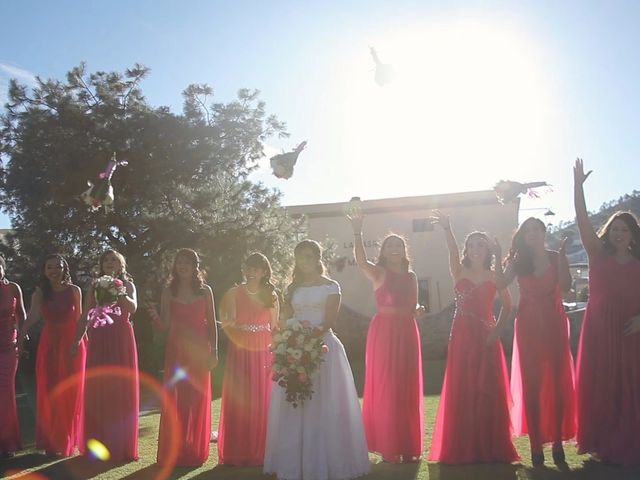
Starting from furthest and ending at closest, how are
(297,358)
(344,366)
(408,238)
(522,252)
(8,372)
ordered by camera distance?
(408,238)
(8,372)
(522,252)
(344,366)
(297,358)

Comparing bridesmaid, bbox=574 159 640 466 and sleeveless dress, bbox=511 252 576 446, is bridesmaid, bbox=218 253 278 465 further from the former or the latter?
bridesmaid, bbox=574 159 640 466

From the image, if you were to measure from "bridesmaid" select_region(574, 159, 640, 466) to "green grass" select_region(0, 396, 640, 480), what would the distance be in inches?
12.4

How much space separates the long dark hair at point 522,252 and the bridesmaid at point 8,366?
5.86 m

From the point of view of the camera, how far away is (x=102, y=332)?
23.8 ft

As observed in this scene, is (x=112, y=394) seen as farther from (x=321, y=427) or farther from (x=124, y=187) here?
(x=124, y=187)

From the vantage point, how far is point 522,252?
6.51 meters

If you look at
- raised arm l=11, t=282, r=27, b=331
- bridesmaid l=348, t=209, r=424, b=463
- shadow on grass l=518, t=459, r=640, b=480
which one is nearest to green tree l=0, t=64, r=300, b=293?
raised arm l=11, t=282, r=27, b=331

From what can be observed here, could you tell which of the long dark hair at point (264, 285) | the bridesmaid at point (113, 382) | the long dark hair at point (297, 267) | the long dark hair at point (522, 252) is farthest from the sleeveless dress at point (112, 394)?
the long dark hair at point (522, 252)

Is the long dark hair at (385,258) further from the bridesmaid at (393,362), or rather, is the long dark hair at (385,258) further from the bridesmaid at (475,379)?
the bridesmaid at (475,379)

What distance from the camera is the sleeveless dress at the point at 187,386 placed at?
6766mm

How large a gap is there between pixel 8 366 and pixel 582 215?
6.67 meters

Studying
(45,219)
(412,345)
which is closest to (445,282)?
(45,219)

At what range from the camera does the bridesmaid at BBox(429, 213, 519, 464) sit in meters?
6.30

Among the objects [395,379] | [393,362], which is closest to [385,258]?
[393,362]
